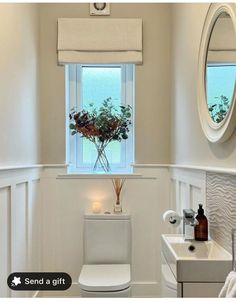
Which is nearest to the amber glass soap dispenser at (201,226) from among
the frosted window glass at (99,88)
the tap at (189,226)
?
the tap at (189,226)

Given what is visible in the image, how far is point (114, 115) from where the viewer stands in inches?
127

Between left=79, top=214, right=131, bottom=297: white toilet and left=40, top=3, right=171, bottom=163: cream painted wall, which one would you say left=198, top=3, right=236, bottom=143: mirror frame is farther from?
left=79, top=214, right=131, bottom=297: white toilet

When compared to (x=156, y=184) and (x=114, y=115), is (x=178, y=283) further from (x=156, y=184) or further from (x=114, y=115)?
(x=114, y=115)

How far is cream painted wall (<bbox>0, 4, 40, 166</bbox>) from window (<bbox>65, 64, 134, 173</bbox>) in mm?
403

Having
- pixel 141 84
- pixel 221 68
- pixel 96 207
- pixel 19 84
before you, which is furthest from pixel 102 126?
pixel 221 68

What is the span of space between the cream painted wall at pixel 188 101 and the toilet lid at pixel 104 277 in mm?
840

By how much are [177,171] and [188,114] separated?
1.57 feet

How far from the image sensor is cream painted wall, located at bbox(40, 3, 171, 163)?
3131mm

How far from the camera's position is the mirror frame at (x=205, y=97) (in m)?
1.65

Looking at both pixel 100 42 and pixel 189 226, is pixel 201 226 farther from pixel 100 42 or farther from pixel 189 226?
pixel 100 42

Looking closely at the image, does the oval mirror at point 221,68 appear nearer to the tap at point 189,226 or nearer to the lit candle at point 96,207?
the tap at point 189,226

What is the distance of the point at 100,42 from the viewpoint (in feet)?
10.1

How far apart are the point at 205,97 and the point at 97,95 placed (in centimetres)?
143

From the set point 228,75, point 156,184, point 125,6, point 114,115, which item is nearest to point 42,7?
point 125,6
